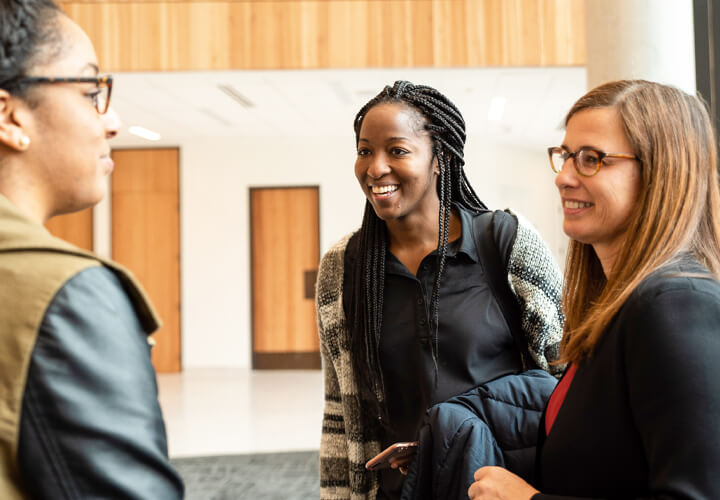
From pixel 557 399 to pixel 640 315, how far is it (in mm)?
360

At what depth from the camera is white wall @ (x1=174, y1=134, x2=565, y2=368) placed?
9867mm

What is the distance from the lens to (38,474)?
2.40 feet

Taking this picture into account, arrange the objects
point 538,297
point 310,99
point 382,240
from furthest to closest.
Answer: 1. point 310,99
2. point 382,240
3. point 538,297

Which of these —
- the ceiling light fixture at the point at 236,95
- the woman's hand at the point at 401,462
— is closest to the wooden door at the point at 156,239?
the ceiling light fixture at the point at 236,95

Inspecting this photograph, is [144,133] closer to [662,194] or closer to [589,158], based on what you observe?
[589,158]

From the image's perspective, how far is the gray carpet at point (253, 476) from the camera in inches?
178

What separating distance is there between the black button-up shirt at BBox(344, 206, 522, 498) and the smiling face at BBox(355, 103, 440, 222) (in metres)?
0.16

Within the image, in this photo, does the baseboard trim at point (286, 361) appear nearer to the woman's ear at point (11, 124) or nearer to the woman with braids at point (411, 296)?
the woman with braids at point (411, 296)

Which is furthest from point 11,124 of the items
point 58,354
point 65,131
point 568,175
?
point 568,175

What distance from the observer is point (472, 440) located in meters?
1.36

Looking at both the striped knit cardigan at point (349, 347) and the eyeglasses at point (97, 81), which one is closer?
the eyeglasses at point (97, 81)

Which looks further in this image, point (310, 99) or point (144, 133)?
point (144, 133)

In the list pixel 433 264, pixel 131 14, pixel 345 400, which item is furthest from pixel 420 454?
pixel 131 14

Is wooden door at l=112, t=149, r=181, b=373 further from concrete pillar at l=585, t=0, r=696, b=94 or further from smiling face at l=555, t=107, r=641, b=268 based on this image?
smiling face at l=555, t=107, r=641, b=268
